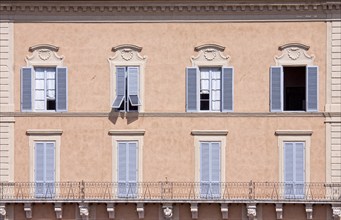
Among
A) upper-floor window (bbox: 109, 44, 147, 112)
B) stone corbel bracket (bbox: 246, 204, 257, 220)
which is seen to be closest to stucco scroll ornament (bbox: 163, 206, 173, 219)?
stone corbel bracket (bbox: 246, 204, 257, 220)

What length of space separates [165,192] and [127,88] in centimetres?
430

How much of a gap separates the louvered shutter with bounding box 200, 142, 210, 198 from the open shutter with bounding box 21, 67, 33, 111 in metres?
6.94

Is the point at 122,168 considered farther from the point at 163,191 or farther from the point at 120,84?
the point at 120,84

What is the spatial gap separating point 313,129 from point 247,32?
15.0 feet

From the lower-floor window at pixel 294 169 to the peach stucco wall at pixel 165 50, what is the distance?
1.87 meters

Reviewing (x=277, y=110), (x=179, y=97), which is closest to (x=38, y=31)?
(x=179, y=97)

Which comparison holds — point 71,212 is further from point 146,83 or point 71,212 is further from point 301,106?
point 301,106

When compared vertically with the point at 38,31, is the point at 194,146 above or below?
below

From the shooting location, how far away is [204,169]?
54.0m

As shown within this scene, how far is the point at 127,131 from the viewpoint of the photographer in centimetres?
5409

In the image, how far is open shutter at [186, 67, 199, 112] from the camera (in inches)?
2128

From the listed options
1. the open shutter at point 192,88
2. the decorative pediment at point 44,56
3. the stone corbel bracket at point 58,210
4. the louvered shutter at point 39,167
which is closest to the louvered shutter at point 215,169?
the open shutter at point 192,88

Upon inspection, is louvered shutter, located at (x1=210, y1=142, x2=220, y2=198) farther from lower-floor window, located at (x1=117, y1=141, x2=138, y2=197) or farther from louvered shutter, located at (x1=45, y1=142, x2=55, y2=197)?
louvered shutter, located at (x1=45, y1=142, x2=55, y2=197)

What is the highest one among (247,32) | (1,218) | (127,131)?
(247,32)
